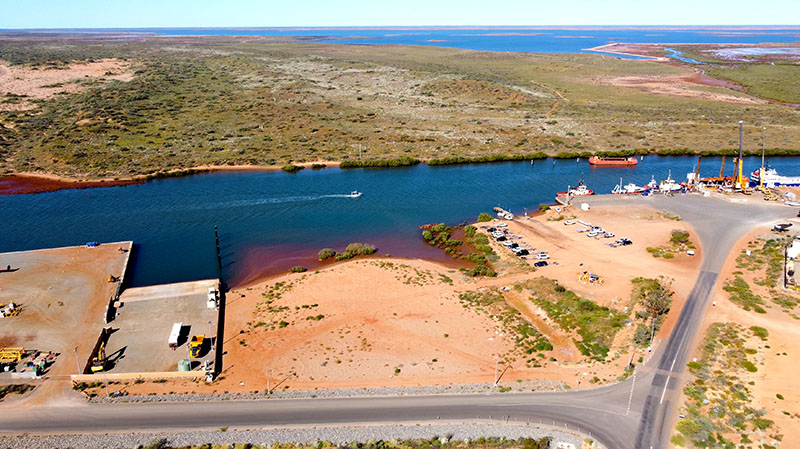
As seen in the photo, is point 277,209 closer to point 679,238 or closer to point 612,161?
point 679,238

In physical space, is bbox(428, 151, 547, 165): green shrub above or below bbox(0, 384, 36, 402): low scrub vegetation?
above

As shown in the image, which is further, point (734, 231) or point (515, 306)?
point (734, 231)

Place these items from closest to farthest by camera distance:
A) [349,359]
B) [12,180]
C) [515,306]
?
[349,359], [515,306], [12,180]

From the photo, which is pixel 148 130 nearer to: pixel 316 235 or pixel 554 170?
pixel 316 235

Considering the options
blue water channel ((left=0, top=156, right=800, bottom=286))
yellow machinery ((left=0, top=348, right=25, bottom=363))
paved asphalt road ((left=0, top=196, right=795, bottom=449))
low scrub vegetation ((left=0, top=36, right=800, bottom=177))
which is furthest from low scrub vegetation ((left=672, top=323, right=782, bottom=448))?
low scrub vegetation ((left=0, top=36, right=800, bottom=177))

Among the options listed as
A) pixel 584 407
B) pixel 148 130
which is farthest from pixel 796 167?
pixel 148 130

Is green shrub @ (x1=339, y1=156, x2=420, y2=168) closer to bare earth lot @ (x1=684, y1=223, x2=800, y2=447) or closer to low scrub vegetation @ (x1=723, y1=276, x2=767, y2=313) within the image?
bare earth lot @ (x1=684, y1=223, x2=800, y2=447)
